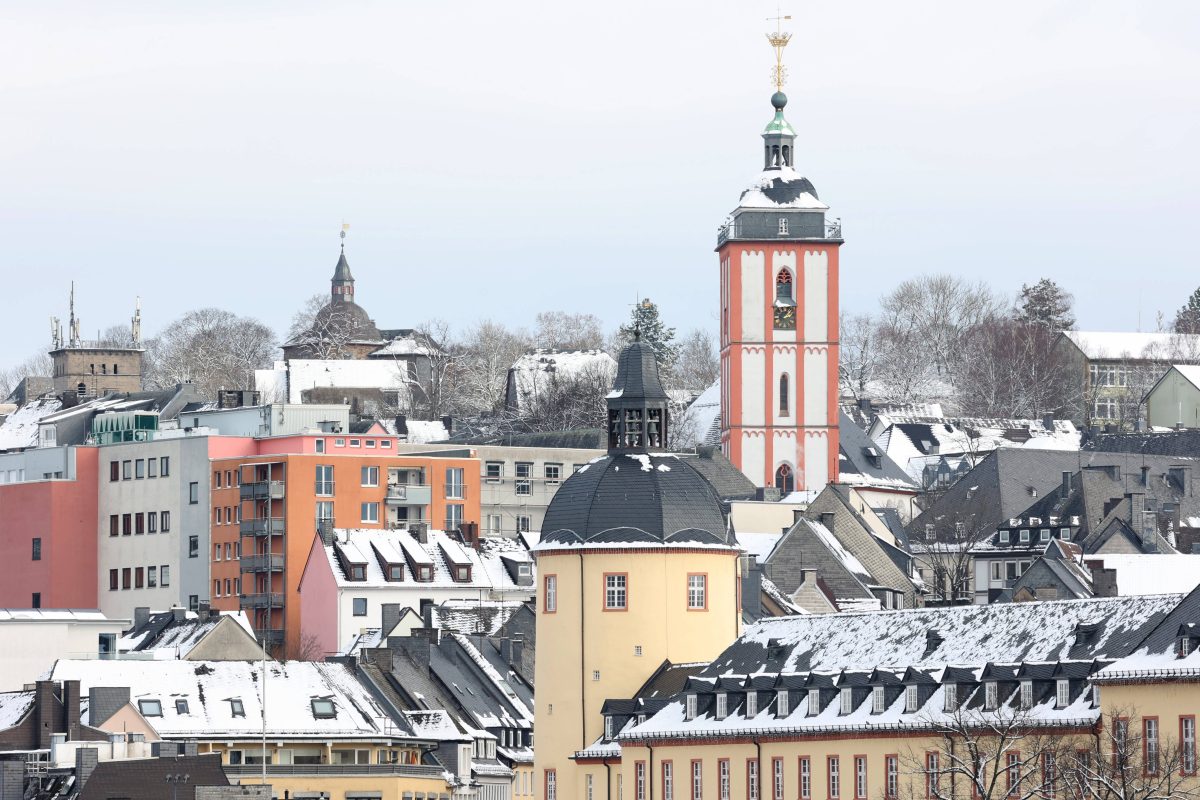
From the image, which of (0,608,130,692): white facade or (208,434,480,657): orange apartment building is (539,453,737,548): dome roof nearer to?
(0,608,130,692): white facade

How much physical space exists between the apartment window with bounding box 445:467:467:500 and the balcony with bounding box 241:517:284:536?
9274 mm

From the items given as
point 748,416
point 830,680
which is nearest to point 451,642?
point 830,680

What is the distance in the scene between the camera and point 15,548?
173375 millimetres

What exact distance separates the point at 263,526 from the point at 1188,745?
78006mm

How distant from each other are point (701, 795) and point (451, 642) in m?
28.7

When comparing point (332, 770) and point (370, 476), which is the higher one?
point (370, 476)

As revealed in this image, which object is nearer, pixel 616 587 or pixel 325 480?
pixel 616 587

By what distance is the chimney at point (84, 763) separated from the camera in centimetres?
9988

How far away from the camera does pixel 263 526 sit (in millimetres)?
162375

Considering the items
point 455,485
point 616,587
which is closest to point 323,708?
point 616,587

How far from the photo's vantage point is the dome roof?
108438 mm

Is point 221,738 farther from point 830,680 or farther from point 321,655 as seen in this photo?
point 321,655

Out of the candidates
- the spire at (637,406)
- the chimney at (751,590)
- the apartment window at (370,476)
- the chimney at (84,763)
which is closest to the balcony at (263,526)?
the apartment window at (370,476)

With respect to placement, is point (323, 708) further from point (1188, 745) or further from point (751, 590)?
point (1188, 745)
